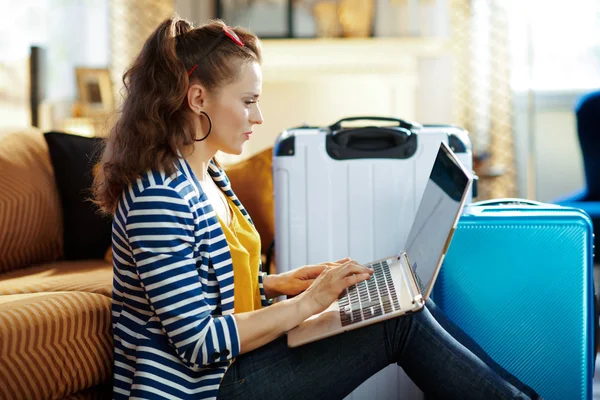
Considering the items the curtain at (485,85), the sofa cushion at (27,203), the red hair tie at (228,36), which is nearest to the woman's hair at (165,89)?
the red hair tie at (228,36)

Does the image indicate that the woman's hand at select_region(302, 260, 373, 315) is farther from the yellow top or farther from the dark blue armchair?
the dark blue armchair

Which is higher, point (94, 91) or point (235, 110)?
point (94, 91)

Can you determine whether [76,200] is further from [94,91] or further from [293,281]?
[94,91]

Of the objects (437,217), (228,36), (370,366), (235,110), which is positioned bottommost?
(370,366)

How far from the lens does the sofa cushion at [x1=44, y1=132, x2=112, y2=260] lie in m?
2.25

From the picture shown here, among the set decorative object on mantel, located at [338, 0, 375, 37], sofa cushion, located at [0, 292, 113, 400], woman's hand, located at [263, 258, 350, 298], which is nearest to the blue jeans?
woman's hand, located at [263, 258, 350, 298]

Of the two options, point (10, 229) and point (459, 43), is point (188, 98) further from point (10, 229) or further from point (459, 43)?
point (459, 43)

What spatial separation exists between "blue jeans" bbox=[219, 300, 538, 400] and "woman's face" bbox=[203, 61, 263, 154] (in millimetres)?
345

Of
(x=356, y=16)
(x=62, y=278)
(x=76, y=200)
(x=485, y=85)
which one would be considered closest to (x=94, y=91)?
(x=356, y=16)

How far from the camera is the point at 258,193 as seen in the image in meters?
2.27

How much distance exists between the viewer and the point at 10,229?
204cm

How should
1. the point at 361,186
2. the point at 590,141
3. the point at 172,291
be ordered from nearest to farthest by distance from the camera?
the point at 172,291, the point at 361,186, the point at 590,141

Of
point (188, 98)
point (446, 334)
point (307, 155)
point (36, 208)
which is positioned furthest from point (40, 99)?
Result: point (446, 334)

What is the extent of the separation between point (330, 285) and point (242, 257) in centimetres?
16
